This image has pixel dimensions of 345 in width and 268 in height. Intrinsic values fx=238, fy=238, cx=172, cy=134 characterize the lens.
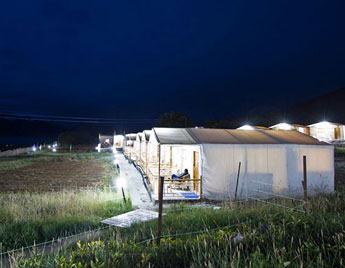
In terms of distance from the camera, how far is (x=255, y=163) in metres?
8.70

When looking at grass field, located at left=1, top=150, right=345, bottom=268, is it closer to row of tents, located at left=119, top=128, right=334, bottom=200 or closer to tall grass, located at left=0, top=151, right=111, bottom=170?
row of tents, located at left=119, top=128, right=334, bottom=200

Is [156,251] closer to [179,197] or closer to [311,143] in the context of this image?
[179,197]

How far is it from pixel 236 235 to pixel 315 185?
23.8 ft

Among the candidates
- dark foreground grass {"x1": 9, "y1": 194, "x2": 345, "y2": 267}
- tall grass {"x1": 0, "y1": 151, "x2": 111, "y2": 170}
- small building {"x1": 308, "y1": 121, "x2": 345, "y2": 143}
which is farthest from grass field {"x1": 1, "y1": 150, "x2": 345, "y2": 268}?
small building {"x1": 308, "y1": 121, "x2": 345, "y2": 143}

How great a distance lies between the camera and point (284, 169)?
8.80m

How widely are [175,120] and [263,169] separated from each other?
33859 mm

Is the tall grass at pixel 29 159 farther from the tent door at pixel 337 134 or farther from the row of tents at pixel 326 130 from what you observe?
the tent door at pixel 337 134

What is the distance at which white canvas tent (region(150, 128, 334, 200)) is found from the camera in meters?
8.33

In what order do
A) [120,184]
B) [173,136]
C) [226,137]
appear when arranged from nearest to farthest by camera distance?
[120,184] → [226,137] → [173,136]

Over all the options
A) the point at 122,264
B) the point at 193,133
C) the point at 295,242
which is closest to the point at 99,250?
the point at 122,264

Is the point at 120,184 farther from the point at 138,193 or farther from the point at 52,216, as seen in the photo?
the point at 52,216

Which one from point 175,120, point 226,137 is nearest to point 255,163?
point 226,137

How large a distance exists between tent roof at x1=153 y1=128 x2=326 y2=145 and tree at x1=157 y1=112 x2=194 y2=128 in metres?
31.2

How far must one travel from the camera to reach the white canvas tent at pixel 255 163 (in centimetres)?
833
